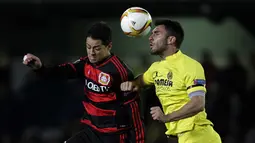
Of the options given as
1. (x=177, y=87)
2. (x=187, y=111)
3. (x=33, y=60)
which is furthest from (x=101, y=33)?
(x=187, y=111)

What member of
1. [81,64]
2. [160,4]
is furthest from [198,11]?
[81,64]

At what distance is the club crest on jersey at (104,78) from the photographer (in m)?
7.30

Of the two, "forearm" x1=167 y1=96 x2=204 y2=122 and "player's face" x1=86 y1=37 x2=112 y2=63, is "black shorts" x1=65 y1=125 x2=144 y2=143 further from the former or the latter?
"forearm" x1=167 y1=96 x2=204 y2=122

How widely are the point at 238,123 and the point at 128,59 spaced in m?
2.17

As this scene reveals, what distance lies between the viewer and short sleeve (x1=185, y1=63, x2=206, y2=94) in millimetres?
6629

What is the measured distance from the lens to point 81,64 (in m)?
7.55

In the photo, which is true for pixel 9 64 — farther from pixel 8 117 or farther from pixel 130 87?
pixel 130 87

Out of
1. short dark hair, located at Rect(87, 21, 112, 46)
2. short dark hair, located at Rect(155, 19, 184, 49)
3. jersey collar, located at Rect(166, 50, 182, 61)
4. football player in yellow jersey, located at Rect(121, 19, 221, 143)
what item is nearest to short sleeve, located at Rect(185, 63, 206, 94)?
football player in yellow jersey, located at Rect(121, 19, 221, 143)

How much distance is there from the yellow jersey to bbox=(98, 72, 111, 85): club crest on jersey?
514 millimetres

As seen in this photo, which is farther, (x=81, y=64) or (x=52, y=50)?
(x=52, y=50)

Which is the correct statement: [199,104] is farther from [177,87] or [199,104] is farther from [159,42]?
[159,42]

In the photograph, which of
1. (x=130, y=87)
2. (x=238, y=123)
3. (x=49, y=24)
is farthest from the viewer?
(x=49, y=24)

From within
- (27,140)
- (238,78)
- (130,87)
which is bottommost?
(27,140)

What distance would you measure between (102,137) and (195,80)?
1.23 meters
